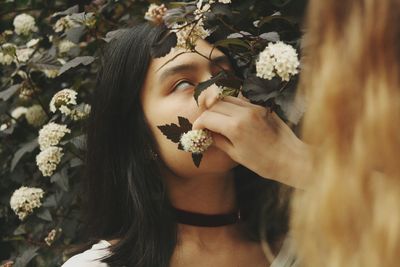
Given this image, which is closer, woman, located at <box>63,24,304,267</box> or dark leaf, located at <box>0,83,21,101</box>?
woman, located at <box>63,24,304,267</box>

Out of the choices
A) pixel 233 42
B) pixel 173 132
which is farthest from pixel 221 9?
pixel 173 132

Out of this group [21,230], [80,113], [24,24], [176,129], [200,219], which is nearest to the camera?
[176,129]

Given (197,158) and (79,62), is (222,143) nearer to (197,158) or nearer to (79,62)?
(197,158)

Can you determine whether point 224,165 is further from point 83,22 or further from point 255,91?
point 83,22

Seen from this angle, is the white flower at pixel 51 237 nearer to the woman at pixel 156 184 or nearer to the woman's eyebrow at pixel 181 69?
the woman at pixel 156 184

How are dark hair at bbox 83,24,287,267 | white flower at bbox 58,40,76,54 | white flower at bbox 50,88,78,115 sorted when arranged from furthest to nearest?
1. white flower at bbox 58,40,76,54
2. white flower at bbox 50,88,78,115
3. dark hair at bbox 83,24,287,267

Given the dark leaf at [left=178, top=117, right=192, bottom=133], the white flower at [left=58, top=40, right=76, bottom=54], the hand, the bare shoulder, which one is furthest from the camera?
the white flower at [left=58, top=40, right=76, bottom=54]

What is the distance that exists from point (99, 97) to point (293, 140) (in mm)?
731

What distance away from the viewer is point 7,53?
226 cm

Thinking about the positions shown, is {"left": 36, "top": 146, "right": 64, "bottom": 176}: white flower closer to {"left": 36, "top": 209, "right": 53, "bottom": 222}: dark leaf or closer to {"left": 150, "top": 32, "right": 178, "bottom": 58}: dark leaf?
{"left": 36, "top": 209, "right": 53, "bottom": 222}: dark leaf

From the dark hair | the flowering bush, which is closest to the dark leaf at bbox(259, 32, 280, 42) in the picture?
the flowering bush

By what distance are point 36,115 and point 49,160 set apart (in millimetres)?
366

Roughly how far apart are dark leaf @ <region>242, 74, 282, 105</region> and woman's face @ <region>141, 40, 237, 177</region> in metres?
0.22

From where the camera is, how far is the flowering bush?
63.5 inches
